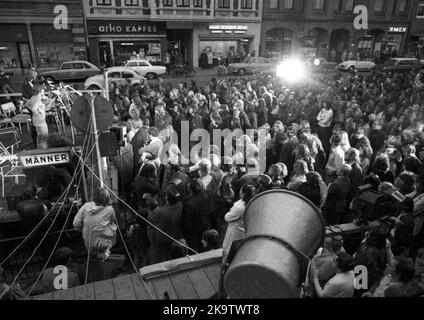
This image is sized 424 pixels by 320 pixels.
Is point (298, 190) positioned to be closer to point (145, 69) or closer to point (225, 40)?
point (145, 69)

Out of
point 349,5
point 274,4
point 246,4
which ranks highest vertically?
point 349,5

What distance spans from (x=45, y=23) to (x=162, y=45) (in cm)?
917

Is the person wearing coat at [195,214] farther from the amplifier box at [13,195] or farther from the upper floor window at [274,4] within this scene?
the upper floor window at [274,4]

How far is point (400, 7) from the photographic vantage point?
35.7 metres

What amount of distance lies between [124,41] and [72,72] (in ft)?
26.9

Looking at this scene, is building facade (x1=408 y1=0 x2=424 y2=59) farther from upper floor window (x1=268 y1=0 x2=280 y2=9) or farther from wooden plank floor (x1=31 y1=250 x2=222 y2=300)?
wooden plank floor (x1=31 y1=250 x2=222 y2=300)

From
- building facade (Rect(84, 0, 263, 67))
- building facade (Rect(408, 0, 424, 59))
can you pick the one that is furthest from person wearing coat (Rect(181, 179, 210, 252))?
building facade (Rect(408, 0, 424, 59))

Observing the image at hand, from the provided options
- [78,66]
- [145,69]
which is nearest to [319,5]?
[145,69]

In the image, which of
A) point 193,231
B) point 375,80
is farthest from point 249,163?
point 375,80

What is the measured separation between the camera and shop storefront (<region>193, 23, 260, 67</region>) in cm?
3030

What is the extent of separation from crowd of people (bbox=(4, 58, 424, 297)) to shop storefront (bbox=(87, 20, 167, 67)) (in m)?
19.4

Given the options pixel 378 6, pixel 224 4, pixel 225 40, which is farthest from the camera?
pixel 378 6

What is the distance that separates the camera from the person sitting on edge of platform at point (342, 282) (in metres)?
3.65

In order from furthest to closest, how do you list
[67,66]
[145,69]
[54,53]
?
[54,53] < [145,69] < [67,66]
